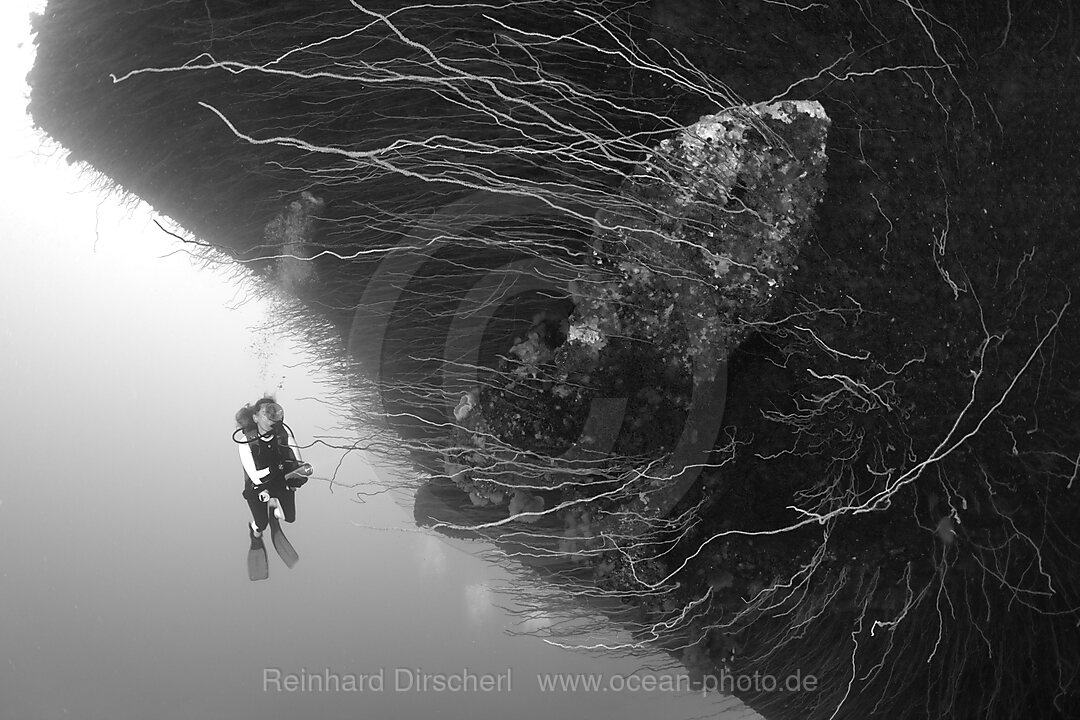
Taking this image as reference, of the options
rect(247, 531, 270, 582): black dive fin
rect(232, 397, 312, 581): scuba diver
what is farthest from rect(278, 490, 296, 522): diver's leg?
rect(247, 531, 270, 582): black dive fin

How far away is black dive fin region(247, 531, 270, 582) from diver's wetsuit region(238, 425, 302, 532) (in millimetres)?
136

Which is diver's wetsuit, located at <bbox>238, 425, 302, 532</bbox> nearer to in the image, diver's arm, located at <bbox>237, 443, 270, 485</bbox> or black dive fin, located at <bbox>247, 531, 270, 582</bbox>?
diver's arm, located at <bbox>237, 443, 270, 485</bbox>

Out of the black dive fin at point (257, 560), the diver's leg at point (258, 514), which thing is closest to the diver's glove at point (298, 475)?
the diver's leg at point (258, 514)

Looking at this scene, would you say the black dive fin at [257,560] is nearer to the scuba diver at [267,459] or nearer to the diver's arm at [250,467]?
the scuba diver at [267,459]

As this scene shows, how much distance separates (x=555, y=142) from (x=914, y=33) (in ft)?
1.63

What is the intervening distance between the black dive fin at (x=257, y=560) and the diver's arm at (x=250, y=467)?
23 centimetres

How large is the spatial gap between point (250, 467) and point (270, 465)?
0.11ft

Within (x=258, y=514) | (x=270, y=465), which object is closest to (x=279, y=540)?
(x=258, y=514)

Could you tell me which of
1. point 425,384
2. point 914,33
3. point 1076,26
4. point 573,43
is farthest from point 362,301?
point 1076,26

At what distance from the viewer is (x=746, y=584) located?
93cm

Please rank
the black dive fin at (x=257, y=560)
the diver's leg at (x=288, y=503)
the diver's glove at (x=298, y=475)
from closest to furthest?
1. the diver's glove at (x=298, y=475)
2. the diver's leg at (x=288, y=503)
3. the black dive fin at (x=257, y=560)

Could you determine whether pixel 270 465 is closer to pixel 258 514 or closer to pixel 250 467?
pixel 250 467

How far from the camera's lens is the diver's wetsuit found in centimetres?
126

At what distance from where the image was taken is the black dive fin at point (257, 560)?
1467mm
